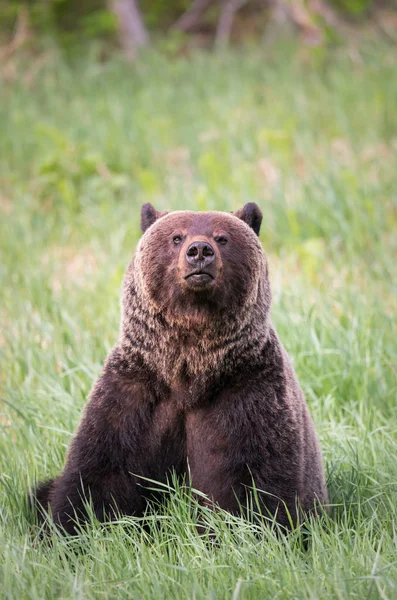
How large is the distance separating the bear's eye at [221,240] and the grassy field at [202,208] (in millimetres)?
957

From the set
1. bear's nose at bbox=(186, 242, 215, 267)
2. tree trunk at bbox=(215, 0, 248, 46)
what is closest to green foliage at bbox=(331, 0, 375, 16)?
tree trunk at bbox=(215, 0, 248, 46)

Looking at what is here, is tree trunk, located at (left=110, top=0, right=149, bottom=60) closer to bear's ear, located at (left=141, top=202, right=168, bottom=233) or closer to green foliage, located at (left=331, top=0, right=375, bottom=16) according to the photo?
green foliage, located at (left=331, top=0, right=375, bottom=16)

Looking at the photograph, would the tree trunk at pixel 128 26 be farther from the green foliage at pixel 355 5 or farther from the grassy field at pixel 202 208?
the green foliage at pixel 355 5

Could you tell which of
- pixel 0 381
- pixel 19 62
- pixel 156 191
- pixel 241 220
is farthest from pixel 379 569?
pixel 19 62

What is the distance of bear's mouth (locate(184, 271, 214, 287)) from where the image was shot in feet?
10.6

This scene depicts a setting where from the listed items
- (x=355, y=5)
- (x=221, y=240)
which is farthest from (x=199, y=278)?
(x=355, y=5)

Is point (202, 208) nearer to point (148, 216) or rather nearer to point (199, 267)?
point (148, 216)

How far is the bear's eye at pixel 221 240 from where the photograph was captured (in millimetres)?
3385

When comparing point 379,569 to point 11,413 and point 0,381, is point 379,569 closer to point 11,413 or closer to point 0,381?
point 11,413

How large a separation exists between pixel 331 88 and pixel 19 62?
4877 mm

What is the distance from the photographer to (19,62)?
505 inches

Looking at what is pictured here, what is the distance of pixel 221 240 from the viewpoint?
11.1 feet

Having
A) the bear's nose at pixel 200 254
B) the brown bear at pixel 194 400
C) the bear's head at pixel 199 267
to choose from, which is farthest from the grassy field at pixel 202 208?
the bear's nose at pixel 200 254

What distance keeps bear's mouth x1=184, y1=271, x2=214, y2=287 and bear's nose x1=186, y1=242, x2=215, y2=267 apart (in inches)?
1.4
